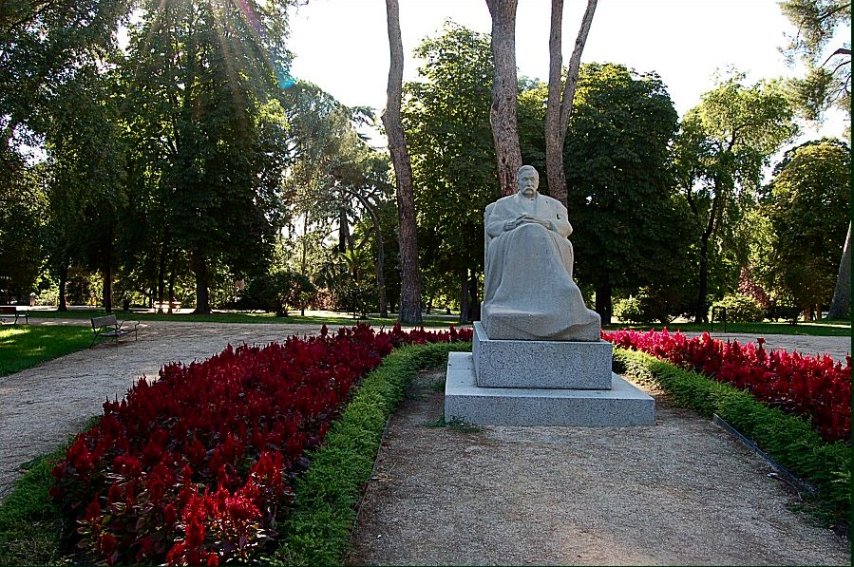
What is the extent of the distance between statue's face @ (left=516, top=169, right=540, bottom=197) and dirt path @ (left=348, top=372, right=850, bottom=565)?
296cm

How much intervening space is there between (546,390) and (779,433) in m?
2.03

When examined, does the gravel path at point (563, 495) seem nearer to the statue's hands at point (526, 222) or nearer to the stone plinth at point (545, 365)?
the stone plinth at point (545, 365)

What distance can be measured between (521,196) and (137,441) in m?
5.04

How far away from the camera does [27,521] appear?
3621 millimetres

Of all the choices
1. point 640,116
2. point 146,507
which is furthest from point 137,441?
point 640,116

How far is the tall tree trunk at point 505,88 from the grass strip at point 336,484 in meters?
8.91

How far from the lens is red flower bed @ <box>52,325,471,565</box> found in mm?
3025

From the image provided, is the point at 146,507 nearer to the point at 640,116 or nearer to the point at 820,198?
the point at 640,116

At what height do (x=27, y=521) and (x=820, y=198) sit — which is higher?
(x=820, y=198)

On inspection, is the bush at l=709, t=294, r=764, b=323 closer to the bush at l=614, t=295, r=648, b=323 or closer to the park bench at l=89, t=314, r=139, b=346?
the bush at l=614, t=295, r=648, b=323

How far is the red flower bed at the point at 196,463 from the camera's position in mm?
3025

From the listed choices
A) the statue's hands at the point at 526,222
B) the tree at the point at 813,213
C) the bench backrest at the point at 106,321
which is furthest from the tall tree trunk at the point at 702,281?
the bench backrest at the point at 106,321

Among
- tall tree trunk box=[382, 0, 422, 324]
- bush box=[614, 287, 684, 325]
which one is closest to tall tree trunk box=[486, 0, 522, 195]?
tall tree trunk box=[382, 0, 422, 324]

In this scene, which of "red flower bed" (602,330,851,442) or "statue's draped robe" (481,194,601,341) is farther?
"statue's draped robe" (481,194,601,341)
